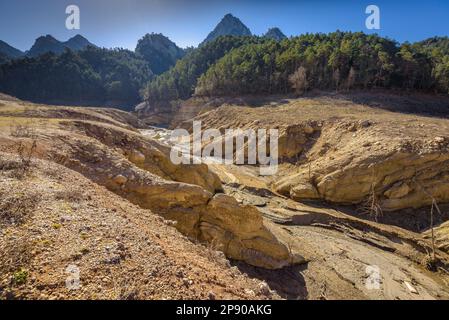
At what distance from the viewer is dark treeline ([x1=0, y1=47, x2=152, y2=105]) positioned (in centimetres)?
9056

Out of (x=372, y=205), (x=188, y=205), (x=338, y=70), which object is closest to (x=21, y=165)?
(x=188, y=205)

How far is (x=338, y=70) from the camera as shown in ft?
154

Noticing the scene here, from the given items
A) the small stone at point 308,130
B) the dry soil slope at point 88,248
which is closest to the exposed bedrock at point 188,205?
the dry soil slope at point 88,248

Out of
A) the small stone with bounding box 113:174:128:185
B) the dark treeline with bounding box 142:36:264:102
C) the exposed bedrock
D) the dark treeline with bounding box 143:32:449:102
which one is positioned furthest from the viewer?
the dark treeline with bounding box 142:36:264:102

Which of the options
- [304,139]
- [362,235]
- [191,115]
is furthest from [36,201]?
[191,115]

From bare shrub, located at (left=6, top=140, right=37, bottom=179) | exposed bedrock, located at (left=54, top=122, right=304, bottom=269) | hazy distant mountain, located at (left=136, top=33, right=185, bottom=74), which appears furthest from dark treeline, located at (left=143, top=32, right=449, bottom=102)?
hazy distant mountain, located at (left=136, top=33, right=185, bottom=74)

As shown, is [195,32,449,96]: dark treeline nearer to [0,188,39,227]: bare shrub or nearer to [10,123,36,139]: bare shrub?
[10,123,36,139]: bare shrub

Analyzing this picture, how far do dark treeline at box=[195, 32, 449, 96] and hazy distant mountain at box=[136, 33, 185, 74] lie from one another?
104 meters

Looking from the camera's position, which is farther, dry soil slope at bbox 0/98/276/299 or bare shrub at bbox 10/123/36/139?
bare shrub at bbox 10/123/36/139

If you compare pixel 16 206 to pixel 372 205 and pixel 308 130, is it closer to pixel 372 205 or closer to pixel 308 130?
pixel 372 205
